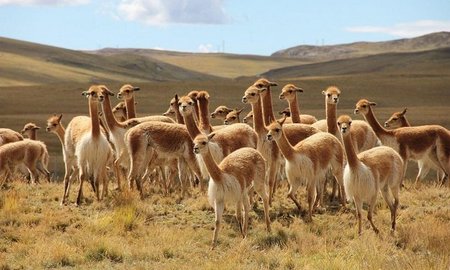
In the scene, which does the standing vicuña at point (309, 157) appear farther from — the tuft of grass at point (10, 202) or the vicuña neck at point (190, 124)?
the tuft of grass at point (10, 202)

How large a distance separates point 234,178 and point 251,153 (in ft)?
2.57

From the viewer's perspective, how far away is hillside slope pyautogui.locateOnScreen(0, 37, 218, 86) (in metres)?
111

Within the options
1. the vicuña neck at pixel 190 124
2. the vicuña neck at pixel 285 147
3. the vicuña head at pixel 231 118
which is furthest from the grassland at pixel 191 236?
the vicuña head at pixel 231 118

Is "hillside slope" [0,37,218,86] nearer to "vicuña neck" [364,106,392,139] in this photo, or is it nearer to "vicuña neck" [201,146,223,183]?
"vicuña neck" [364,106,392,139]

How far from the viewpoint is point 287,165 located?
11.0 m

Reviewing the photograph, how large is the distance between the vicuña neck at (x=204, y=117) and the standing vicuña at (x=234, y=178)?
303 cm

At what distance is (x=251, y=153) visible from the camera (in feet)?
34.0

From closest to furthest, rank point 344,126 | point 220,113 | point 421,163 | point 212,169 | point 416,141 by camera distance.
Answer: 1. point 212,169
2. point 344,126
3. point 416,141
4. point 421,163
5. point 220,113

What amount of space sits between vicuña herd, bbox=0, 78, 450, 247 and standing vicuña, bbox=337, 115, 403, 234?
15 millimetres

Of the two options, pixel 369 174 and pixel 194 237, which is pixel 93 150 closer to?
pixel 194 237

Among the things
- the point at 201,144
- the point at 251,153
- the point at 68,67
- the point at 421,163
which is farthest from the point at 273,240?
the point at 68,67

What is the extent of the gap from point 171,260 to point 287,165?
290 cm

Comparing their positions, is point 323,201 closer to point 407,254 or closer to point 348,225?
point 348,225

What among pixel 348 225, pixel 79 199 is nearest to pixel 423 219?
pixel 348 225
